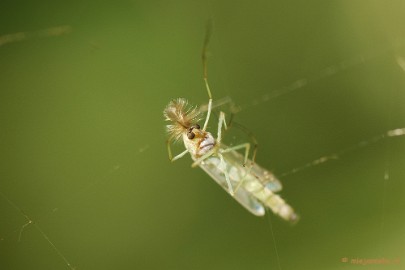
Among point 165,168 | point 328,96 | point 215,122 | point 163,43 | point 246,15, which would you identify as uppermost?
point 246,15

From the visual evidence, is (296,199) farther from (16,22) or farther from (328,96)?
(16,22)

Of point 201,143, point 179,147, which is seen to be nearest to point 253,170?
point 201,143

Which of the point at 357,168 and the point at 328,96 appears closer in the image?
the point at 357,168

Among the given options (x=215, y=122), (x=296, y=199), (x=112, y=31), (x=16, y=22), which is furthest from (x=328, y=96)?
(x=16, y=22)

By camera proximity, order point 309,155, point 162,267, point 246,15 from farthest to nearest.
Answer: point 246,15
point 309,155
point 162,267

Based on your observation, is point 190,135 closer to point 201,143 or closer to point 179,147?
point 201,143

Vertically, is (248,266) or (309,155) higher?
(309,155)
